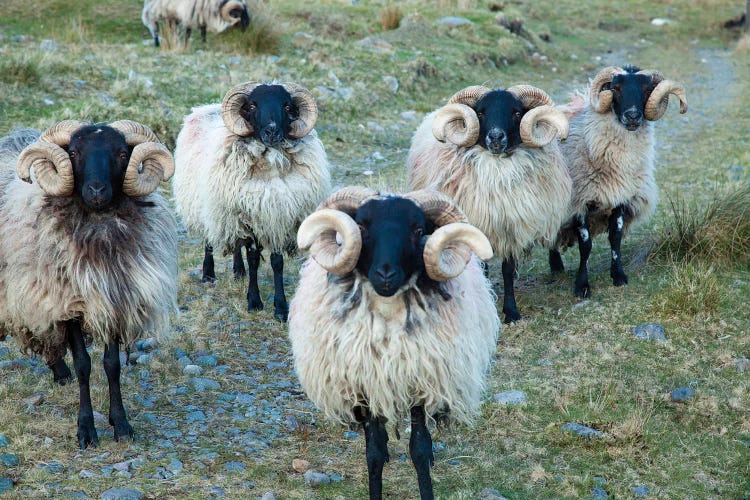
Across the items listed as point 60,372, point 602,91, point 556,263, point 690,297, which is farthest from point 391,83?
point 60,372

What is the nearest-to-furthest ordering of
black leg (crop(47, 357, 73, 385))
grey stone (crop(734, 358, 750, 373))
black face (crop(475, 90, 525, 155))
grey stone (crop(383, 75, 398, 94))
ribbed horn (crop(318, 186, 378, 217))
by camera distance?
ribbed horn (crop(318, 186, 378, 217)) → black leg (crop(47, 357, 73, 385)) → grey stone (crop(734, 358, 750, 373)) → black face (crop(475, 90, 525, 155)) → grey stone (crop(383, 75, 398, 94))

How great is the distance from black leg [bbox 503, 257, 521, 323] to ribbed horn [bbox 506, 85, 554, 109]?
141 centimetres

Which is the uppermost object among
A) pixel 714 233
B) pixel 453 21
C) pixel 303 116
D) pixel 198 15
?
pixel 453 21

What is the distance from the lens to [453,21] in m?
21.2

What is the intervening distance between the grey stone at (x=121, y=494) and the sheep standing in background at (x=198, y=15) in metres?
13.0

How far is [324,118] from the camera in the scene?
13500 mm

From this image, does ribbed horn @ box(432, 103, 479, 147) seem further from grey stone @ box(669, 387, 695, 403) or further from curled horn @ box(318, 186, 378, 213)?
curled horn @ box(318, 186, 378, 213)

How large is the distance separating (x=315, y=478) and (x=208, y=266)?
4063 mm

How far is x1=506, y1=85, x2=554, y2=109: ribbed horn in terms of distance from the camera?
25.2 feet

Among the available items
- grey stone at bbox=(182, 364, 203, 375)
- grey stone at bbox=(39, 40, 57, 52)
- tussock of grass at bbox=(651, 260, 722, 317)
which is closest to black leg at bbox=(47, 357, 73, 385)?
grey stone at bbox=(182, 364, 203, 375)

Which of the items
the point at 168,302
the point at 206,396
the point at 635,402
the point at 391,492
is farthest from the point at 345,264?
the point at 635,402

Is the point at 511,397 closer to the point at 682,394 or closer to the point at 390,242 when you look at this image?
the point at 682,394

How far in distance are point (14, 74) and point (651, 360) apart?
9.75 m

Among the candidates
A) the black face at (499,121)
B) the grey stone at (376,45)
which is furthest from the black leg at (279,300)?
the grey stone at (376,45)
